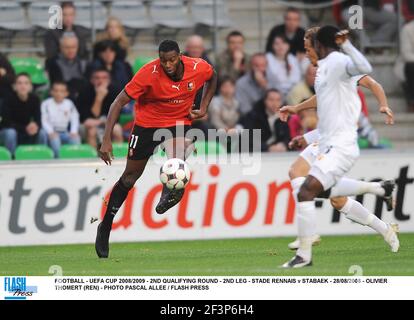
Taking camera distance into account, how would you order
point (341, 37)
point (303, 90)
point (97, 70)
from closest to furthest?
point (341, 37) → point (97, 70) → point (303, 90)

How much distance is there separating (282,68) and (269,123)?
51.5 inches

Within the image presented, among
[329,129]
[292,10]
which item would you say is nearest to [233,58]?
[292,10]

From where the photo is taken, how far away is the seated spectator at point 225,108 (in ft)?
56.2

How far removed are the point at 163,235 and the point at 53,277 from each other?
16.3 ft

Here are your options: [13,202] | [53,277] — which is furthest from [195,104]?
[53,277]

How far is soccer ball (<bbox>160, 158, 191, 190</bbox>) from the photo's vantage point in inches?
473

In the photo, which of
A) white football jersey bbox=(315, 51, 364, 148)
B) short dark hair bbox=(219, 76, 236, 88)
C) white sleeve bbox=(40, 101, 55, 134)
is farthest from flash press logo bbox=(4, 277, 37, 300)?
short dark hair bbox=(219, 76, 236, 88)

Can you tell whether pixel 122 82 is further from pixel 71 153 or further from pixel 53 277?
pixel 53 277

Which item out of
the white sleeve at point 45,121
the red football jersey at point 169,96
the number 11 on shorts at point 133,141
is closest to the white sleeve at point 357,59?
the red football jersey at point 169,96

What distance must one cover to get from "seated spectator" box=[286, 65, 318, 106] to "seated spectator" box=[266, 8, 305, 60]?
775mm

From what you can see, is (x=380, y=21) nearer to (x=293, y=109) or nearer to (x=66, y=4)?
(x=66, y=4)

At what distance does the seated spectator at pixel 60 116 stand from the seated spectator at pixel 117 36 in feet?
3.87

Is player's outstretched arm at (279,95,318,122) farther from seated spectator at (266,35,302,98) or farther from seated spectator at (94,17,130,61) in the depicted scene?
seated spectator at (94,17,130,61)

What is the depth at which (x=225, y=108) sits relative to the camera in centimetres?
1722
